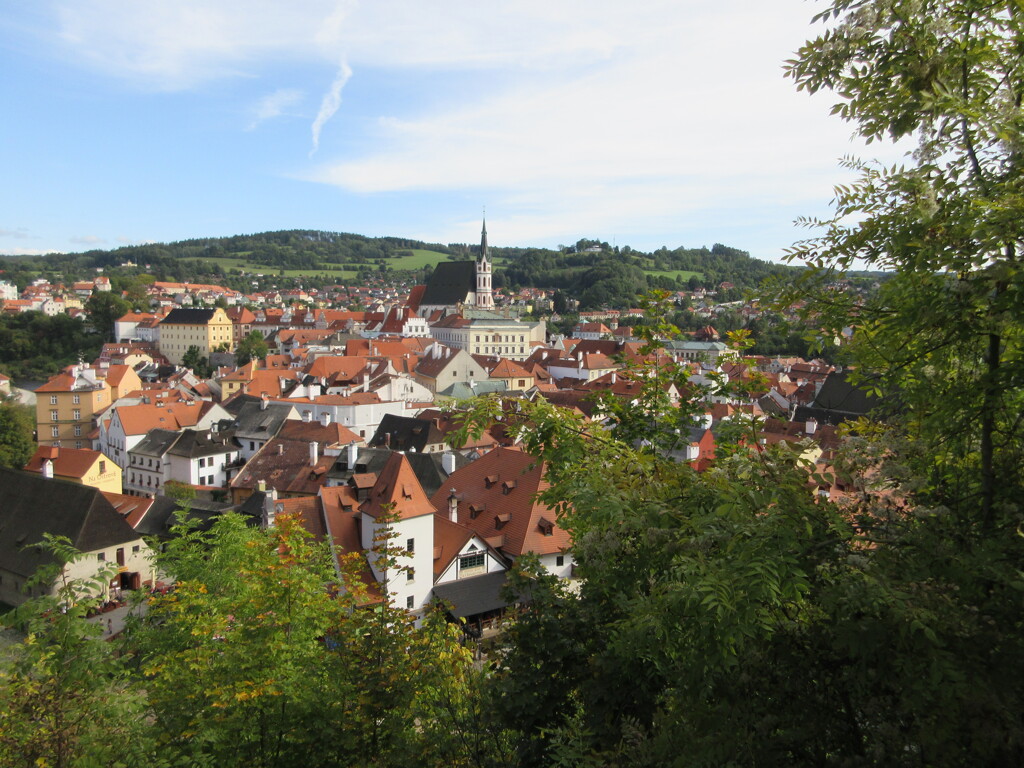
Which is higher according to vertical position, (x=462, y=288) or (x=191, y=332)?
(x=462, y=288)

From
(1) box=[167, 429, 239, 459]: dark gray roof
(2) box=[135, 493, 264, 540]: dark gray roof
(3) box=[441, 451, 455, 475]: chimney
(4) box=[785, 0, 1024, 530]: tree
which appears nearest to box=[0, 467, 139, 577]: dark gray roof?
(2) box=[135, 493, 264, 540]: dark gray roof

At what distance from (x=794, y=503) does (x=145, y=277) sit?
18188 cm

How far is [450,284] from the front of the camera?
11775 centimetres

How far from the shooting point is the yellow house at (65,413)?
55.2 metres

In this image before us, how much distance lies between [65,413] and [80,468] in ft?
83.8

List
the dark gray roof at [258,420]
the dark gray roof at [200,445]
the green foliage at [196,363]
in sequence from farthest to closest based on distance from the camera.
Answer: the green foliage at [196,363], the dark gray roof at [258,420], the dark gray roof at [200,445]

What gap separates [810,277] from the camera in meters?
3.95

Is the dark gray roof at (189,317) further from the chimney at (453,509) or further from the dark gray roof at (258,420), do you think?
A: the chimney at (453,509)

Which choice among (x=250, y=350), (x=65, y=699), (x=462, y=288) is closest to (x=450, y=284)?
(x=462, y=288)

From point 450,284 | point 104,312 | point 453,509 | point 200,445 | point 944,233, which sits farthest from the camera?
point 450,284

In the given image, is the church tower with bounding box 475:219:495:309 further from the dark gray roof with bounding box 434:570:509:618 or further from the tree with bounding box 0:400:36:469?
the dark gray roof with bounding box 434:570:509:618

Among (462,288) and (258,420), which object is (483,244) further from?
(258,420)

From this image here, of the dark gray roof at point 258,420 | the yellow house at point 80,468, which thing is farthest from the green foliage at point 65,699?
the dark gray roof at point 258,420

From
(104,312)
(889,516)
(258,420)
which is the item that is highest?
(889,516)
